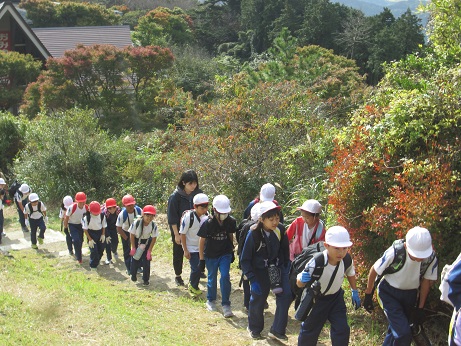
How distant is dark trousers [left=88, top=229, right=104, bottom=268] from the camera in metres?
10.5

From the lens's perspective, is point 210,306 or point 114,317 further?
point 210,306

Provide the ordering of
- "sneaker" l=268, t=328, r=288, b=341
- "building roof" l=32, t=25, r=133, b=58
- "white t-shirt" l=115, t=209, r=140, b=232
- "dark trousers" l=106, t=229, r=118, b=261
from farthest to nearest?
"building roof" l=32, t=25, r=133, b=58 → "dark trousers" l=106, t=229, r=118, b=261 → "white t-shirt" l=115, t=209, r=140, b=232 → "sneaker" l=268, t=328, r=288, b=341

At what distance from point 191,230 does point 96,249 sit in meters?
3.11

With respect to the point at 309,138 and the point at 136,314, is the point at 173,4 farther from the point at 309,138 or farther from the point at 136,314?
the point at 136,314

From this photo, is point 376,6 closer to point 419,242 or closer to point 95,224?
point 95,224

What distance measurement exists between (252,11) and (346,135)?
33267 millimetres

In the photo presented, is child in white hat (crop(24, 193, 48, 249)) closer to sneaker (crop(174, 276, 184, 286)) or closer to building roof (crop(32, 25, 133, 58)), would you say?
sneaker (crop(174, 276, 184, 286))

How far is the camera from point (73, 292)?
26.5 ft

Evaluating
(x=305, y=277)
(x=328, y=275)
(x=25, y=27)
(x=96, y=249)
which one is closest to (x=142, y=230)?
(x=96, y=249)

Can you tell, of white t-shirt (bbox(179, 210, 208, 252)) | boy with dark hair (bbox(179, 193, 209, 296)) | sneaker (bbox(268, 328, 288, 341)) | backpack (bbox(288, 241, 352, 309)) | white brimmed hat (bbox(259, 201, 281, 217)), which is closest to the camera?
backpack (bbox(288, 241, 352, 309))

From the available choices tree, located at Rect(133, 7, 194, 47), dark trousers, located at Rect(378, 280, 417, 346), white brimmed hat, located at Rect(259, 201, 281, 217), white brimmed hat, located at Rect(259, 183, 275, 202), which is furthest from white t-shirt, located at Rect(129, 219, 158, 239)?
tree, located at Rect(133, 7, 194, 47)

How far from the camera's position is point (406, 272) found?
5.54m

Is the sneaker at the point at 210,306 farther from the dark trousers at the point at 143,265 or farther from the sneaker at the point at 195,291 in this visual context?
the dark trousers at the point at 143,265

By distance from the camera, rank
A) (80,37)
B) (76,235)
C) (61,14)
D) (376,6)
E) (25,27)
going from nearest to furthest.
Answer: (76,235)
(25,27)
(80,37)
(61,14)
(376,6)
